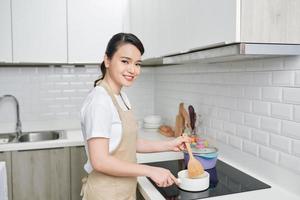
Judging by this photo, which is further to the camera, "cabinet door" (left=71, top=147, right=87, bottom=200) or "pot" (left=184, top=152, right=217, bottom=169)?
"cabinet door" (left=71, top=147, right=87, bottom=200)

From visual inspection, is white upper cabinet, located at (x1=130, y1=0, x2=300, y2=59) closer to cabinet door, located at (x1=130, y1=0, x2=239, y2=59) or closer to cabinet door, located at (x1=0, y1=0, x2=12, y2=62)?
cabinet door, located at (x1=130, y1=0, x2=239, y2=59)

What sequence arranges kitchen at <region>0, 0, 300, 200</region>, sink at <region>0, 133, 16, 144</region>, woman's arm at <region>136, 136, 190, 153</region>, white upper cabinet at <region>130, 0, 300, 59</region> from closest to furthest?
white upper cabinet at <region>130, 0, 300, 59</region>
kitchen at <region>0, 0, 300, 200</region>
woman's arm at <region>136, 136, 190, 153</region>
sink at <region>0, 133, 16, 144</region>

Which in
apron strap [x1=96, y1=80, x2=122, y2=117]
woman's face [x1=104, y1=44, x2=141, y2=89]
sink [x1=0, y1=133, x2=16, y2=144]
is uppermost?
woman's face [x1=104, y1=44, x2=141, y2=89]

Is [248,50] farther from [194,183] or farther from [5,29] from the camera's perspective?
[5,29]

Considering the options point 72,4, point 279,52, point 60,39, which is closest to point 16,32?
point 60,39

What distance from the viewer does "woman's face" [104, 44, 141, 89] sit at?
1.19 m

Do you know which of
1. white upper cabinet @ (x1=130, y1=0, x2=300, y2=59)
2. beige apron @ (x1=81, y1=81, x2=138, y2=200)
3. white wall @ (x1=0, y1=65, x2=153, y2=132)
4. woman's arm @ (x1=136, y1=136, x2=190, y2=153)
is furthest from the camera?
white wall @ (x1=0, y1=65, x2=153, y2=132)

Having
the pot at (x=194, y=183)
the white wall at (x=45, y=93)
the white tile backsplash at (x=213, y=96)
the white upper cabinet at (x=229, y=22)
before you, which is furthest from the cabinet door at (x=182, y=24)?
the white wall at (x=45, y=93)

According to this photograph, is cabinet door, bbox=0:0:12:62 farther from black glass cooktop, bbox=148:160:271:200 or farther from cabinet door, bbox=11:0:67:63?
black glass cooktop, bbox=148:160:271:200

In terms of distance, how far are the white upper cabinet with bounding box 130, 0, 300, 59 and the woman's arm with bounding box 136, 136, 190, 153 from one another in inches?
17.2

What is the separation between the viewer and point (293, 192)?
3.97 ft

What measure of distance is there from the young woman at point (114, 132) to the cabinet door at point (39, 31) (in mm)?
1164

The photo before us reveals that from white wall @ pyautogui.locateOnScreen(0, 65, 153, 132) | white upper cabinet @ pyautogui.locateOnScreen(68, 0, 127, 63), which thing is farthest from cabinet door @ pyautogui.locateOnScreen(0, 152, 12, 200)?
white upper cabinet @ pyautogui.locateOnScreen(68, 0, 127, 63)

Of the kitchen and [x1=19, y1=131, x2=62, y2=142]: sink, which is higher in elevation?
the kitchen
